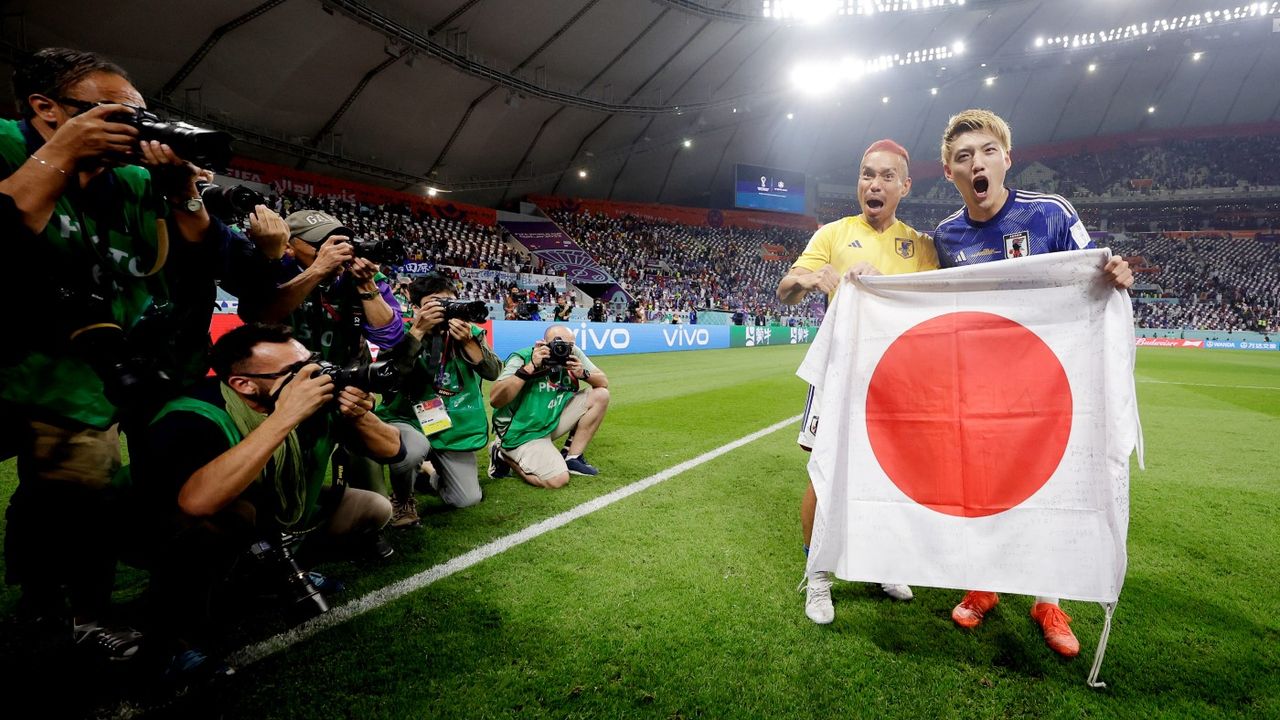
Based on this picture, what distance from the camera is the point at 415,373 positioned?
3379mm

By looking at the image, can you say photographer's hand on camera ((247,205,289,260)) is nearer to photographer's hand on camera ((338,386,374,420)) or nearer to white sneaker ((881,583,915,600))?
photographer's hand on camera ((338,386,374,420))

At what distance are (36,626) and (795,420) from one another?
20.9ft

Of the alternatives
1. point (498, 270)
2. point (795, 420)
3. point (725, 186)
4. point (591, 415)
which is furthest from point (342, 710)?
point (725, 186)

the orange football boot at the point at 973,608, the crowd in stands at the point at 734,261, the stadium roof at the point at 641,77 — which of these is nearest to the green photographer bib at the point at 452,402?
the orange football boot at the point at 973,608

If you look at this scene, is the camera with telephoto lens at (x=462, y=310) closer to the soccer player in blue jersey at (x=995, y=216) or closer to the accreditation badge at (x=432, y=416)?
the accreditation badge at (x=432, y=416)

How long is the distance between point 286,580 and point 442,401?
144cm

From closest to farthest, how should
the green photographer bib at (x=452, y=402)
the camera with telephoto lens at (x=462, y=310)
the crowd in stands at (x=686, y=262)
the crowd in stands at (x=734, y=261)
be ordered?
the camera with telephoto lens at (x=462, y=310), the green photographer bib at (x=452, y=402), the crowd in stands at (x=734, y=261), the crowd in stands at (x=686, y=262)

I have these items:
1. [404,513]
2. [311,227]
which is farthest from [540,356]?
[311,227]

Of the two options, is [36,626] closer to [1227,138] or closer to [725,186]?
[725,186]

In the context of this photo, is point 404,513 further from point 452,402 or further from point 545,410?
point 545,410

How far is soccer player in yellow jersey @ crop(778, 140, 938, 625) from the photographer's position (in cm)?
236

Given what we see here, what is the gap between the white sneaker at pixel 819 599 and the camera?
215 centimetres

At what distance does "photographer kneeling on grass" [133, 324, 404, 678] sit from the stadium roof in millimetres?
18950

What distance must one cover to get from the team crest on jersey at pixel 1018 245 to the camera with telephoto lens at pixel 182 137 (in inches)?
108
